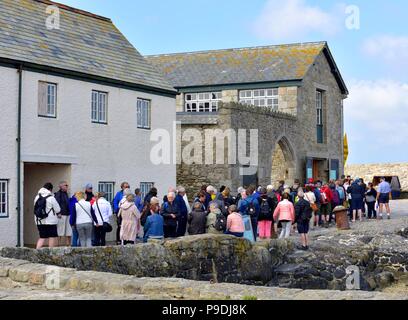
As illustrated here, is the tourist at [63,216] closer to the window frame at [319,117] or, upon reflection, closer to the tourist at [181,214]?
the tourist at [181,214]

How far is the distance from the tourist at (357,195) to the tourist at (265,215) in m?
6.70

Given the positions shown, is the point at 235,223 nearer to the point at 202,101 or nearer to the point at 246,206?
the point at 246,206

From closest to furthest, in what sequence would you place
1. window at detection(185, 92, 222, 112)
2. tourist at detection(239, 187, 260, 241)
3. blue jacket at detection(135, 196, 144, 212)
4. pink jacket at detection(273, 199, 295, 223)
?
blue jacket at detection(135, 196, 144, 212)
tourist at detection(239, 187, 260, 241)
pink jacket at detection(273, 199, 295, 223)
window at detection(185, 92, 222, 112)

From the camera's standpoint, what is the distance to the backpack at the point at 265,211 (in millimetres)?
18750

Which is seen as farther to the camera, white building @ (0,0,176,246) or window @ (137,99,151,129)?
window @ (137,99,151,129)

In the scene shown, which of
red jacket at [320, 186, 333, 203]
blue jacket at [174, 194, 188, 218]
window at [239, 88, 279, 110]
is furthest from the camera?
window at [239, 88, 279, 110]

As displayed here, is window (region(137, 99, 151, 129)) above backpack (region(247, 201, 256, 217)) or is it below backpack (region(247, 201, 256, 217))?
above

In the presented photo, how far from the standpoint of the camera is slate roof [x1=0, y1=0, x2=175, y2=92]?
18250 millimetres

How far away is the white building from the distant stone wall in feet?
101

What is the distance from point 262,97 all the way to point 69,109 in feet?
46.8

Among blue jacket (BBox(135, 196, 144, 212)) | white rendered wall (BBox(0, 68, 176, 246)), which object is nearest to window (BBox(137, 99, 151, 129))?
white rendered wall (BBox(0, 68, 176, 246))

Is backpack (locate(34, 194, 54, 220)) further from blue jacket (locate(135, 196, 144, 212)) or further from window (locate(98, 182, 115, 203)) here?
window (locate(98, 182, 115, 203))

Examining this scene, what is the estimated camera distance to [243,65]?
3297 centimetres

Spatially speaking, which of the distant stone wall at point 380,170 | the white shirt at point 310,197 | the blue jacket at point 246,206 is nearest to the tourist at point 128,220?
the blue jacket at point 246,206
